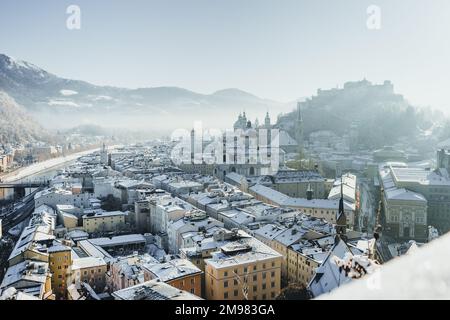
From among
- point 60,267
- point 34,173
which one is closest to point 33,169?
point 34,173

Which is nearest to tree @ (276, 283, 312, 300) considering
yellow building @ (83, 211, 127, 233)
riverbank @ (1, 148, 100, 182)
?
yellow building @ (83, 211, 127, 233)

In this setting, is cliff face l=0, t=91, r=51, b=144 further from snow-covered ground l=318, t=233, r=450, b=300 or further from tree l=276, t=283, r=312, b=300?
→ snow-covered ground l=318, t=233, r=450, b=300

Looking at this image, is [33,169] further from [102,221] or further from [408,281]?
[408,281]

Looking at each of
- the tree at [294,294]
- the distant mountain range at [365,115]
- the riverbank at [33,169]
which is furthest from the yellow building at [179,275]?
the distant mountain range at [365,115]

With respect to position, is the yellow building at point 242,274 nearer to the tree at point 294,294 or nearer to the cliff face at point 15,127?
the tree at point 294,294

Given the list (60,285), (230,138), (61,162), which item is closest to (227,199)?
(60,285)
